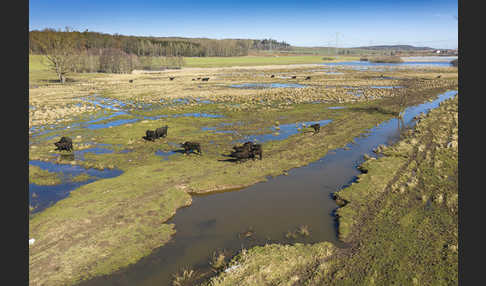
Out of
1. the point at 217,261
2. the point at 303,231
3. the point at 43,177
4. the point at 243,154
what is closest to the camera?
the point at 217,261

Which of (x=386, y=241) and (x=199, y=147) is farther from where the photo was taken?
(x=199, y=147)

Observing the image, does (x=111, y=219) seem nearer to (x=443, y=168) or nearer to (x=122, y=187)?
(x=122, y=187)

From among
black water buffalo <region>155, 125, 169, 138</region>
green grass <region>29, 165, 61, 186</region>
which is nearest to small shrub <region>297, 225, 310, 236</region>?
green grass <region>29, 165, 61, 186</region>

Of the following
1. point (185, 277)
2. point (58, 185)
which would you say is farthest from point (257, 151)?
point (58, 185)

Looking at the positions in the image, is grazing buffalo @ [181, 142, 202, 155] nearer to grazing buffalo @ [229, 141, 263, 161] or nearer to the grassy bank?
grazing buffalo @ [229, 141, 263, 161]

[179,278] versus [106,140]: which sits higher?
[106,140]

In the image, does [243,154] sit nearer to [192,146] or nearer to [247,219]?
[192,146]

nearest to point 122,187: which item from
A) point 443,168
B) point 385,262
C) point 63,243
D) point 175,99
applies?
point 63,243
